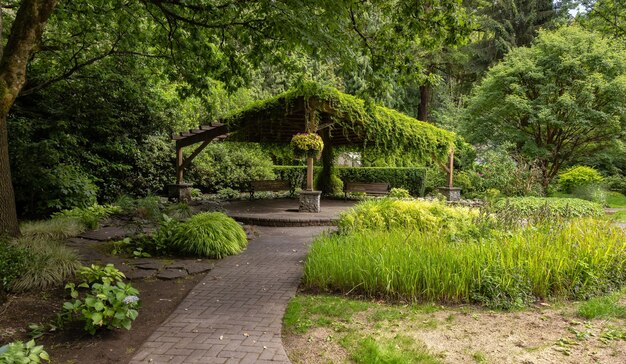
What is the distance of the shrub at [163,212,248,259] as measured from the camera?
662 cm

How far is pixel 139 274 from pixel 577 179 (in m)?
17.0

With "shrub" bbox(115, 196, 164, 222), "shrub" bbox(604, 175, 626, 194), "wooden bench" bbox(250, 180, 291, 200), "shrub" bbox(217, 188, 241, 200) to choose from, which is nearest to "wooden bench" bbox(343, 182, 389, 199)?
"wooden bench" bbox(250, 180, 291, 200)

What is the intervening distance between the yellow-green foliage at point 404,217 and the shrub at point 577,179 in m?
11.6

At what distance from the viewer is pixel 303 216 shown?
35.2ft

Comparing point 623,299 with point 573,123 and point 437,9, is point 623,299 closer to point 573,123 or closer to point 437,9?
point 437,9

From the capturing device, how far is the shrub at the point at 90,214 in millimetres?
8109

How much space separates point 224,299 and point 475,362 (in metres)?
2.68

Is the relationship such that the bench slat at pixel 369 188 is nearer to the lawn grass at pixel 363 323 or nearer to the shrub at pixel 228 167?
the shrub at pixel 228 167

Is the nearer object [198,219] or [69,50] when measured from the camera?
[198,219]

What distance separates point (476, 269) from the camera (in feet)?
14.9

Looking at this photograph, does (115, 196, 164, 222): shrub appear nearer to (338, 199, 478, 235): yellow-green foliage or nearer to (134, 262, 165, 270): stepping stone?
(134, 262, 165, 270): stepping stone

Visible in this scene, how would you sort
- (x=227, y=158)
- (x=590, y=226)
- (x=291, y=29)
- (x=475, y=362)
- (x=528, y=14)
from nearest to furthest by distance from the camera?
(x=475, y=362) → (x=291, y=29) → (x=590, y=226) → (x=227, y=158) → (x=528, y=14)

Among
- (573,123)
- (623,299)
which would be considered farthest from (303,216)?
(573,123)

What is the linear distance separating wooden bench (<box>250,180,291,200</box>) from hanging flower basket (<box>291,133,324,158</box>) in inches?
158
